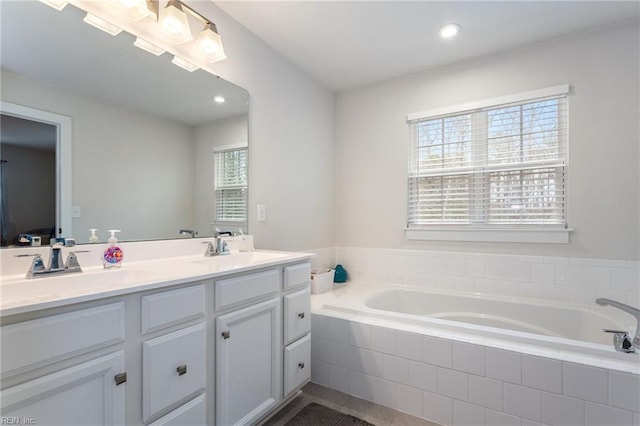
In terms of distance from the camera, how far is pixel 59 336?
0.85 meters

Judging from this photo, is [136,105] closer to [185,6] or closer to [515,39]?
[185,6]

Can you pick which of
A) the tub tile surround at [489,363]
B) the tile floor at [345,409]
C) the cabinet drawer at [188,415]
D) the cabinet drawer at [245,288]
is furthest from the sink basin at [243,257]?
the tile floor at [345,409]

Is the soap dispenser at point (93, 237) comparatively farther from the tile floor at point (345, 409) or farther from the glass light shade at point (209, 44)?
the tile floor at point (345, 409)

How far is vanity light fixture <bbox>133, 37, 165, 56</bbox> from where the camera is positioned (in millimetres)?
1562

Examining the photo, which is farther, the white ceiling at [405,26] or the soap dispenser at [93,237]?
the white ceiling at [405,26]

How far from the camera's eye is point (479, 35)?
2.26 metres

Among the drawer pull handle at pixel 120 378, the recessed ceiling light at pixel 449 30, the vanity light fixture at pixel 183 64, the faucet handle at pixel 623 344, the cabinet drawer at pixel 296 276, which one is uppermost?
the recessed ceiling light at pixel 449 30

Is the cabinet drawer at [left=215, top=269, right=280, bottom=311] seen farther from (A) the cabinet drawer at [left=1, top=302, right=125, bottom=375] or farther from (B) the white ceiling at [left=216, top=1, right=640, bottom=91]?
(B) the white ceiling at [left=216, top=1, right=640, bottom=91]

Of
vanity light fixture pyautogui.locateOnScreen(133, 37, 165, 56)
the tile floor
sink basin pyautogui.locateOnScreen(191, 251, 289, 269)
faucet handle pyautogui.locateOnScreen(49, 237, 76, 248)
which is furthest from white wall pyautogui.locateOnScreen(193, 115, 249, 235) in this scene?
the tile floor

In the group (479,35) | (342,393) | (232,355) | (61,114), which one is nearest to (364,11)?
(479,35)

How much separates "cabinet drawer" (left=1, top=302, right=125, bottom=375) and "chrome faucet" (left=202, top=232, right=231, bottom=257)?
88 cm

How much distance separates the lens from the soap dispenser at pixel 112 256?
136 cm

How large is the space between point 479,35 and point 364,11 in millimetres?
919

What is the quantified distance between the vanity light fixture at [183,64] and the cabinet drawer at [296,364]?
5.59 feet
